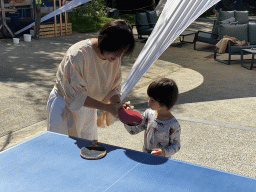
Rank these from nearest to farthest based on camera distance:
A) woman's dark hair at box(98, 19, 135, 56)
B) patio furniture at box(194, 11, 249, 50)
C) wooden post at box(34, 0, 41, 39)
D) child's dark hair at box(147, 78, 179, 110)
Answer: woman's dark hair at box(98, 19, 135, 56)
child's dark hair at box(147, 78, 179, 110)
patio furniture at box(194, 11, 249, 50)
wooden post at box(34, 0, 41, 39)

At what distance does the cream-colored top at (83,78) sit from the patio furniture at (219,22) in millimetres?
9234

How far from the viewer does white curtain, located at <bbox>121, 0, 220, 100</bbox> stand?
507 centimetres

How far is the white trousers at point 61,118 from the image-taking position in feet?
8.80

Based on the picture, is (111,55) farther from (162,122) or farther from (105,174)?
(105,174)

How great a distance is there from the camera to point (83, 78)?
253 centimetres

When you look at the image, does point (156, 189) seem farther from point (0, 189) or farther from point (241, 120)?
point (241, 120)

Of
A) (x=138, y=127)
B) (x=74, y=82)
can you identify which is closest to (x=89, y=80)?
(x=74, y=82)

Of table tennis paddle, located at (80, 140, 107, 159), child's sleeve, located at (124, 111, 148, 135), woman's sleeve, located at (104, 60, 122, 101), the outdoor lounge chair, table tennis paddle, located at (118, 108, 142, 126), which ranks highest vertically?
the outdoor lounge chair

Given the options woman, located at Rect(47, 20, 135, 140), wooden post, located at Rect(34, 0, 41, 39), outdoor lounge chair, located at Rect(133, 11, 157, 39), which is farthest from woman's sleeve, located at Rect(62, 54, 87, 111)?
wooden post, located at Rect(34, 0, 41, 39)

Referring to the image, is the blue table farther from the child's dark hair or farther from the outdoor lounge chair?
the outdoor lounge chair

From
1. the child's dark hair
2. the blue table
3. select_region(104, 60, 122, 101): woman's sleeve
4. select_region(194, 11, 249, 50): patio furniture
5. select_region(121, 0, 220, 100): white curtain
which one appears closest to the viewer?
the blue table

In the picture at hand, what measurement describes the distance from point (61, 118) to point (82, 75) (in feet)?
1.47

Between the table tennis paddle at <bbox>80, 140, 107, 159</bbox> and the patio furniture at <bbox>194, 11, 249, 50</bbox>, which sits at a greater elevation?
the patio furniture at <bbox>194, 11, 249, 50</bbox>

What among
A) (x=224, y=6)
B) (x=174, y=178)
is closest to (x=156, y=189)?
(x=174, y=178)
